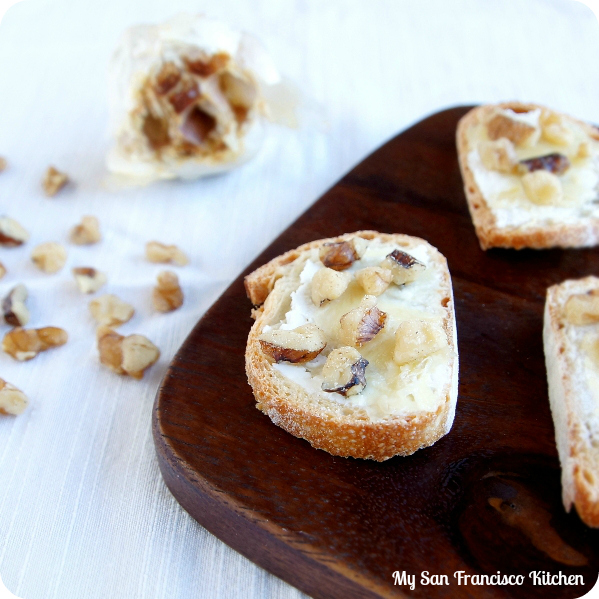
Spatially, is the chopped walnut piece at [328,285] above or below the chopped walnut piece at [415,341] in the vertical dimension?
above

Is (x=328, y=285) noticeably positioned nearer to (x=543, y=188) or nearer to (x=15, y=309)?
(x=543, y=188)

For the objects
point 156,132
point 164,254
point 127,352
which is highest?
point 156,132

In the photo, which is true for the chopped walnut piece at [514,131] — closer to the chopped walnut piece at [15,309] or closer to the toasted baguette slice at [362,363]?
the toasted baguette slice at [362,363]

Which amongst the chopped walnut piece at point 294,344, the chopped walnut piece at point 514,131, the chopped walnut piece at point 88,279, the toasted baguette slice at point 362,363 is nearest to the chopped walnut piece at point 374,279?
the toasted baguette slice at point 362,363

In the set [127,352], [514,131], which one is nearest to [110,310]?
[127,352]

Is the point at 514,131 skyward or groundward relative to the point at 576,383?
skyward

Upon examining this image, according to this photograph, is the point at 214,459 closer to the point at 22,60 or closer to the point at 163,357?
the point at 163,357

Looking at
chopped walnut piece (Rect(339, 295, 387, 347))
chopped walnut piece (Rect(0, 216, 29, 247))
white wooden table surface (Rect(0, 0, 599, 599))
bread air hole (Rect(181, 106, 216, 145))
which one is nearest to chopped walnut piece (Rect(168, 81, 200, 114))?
bread air hole (Rect(181, 106, 216, 145))

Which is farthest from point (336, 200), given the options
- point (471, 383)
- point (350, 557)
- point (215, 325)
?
point (350, 557)
